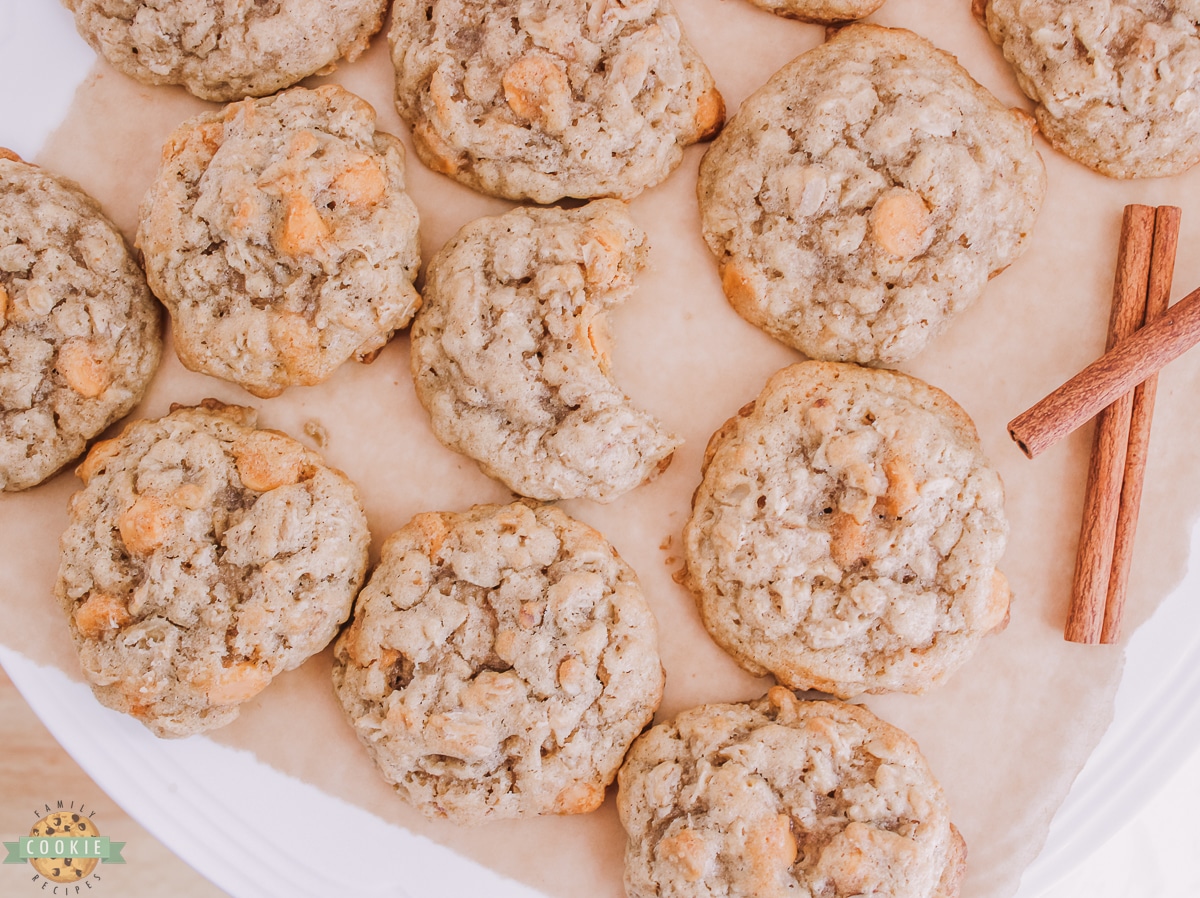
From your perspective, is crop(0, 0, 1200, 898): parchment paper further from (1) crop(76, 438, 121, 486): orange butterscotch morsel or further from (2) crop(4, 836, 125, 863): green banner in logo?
(2) crop(4, 836, 125, 863): green banner in logo

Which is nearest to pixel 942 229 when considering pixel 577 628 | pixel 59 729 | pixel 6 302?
pixel 577 628

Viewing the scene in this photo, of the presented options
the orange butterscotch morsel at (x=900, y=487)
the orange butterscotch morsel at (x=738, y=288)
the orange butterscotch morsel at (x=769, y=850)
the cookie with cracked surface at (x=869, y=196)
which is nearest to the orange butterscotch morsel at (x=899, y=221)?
the cookie with cracked surface at (x=869, y=196)

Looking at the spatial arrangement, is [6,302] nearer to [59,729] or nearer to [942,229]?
[59,729]

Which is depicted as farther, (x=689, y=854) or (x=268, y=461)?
(x=268, y=461)

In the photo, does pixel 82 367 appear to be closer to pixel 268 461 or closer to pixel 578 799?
pixel 268 461

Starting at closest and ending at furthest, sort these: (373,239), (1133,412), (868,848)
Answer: (868,848)
(373,239)
(1133,412)

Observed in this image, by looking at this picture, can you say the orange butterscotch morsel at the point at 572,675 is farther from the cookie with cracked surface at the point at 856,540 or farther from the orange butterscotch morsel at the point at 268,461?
the orange butterscotch morsel at the point at 268,461

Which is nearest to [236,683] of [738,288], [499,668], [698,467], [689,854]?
[499,668]

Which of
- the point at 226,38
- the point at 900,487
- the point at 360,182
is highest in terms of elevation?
the point at 226,38
